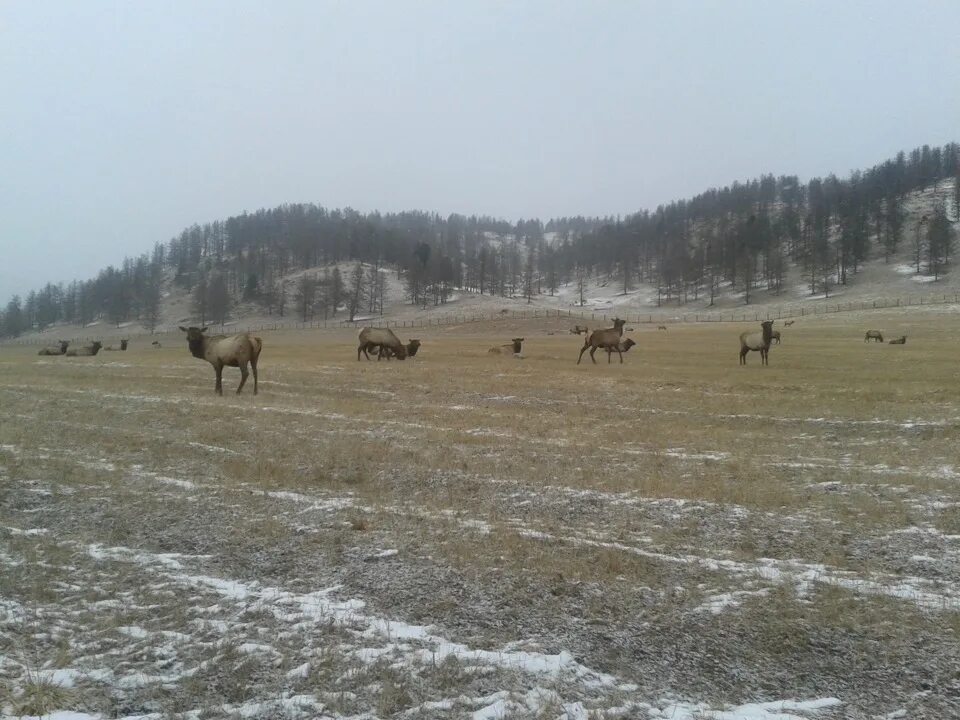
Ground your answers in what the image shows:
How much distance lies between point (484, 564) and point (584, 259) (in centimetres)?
17468

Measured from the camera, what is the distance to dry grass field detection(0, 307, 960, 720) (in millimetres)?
4539

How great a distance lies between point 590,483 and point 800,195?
200 m

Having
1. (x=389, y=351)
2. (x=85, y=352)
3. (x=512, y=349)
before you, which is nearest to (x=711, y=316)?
(x=512, y=349)

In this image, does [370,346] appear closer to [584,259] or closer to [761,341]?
[761,341]

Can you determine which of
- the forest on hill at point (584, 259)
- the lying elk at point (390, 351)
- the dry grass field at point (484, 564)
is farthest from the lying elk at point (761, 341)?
the forest on hill at point (584, 259)

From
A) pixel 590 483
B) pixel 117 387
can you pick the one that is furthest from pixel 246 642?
pixel 117 387

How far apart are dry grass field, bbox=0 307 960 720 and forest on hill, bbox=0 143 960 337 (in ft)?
321

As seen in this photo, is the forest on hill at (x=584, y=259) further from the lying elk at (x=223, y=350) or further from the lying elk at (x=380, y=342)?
the lying elk at (x=223, y=350)

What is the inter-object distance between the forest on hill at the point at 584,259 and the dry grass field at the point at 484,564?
97.8 metres

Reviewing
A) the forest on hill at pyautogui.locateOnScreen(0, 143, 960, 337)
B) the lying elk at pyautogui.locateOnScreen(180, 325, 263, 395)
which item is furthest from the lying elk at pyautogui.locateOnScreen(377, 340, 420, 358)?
the forest on hill at pyautogui.locateOnScreen(0, 143, 960, 337)

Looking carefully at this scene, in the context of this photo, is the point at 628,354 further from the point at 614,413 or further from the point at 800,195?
the point at 800,195

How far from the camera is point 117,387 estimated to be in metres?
22.8

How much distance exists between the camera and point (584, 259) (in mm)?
176125

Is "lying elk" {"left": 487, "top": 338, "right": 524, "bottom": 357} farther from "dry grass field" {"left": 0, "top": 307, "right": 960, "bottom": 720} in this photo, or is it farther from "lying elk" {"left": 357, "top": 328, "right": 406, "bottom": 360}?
"dry grass field" {"left": 0, "top": 307, "right": 960, "bottom": 720}
